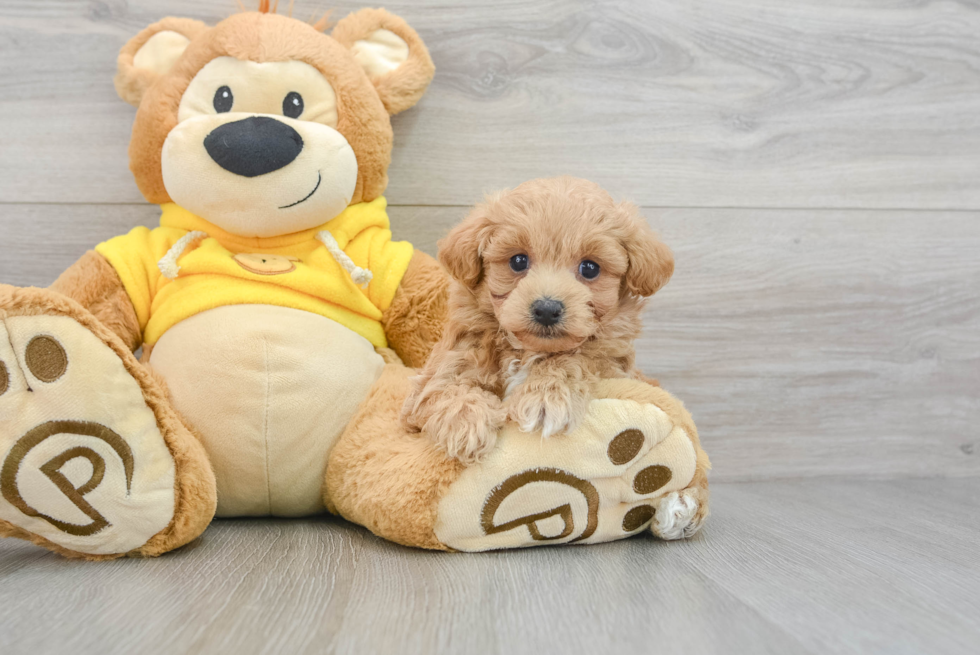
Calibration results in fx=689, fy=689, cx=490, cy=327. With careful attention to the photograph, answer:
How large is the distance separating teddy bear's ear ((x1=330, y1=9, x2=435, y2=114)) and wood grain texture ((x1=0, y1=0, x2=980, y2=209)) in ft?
0.33

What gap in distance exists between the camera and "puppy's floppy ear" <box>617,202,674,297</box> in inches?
29.7

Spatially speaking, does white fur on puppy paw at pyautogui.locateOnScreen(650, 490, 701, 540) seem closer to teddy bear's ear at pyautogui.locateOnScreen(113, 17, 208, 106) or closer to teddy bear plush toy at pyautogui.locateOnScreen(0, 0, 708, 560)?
teddy bear plush toy at pyautogui.locateOnScreen(0, 0, 708, 560)

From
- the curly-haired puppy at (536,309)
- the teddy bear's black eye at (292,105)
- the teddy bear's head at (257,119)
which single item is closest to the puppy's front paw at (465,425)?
the curly-haired puppy at (536,309)

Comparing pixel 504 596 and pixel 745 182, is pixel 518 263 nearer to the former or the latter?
pixel 504 596

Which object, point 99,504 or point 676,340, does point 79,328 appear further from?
point 676,340

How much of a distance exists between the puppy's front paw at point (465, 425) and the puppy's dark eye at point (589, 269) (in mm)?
174

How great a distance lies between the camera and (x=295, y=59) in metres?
0.92

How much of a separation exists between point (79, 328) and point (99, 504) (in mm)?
180

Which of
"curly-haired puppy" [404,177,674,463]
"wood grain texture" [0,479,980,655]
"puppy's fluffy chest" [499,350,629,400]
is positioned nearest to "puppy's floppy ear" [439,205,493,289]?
"curly-haired puppy" [404,177,674,463]

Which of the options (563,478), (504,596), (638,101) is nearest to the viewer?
(504,596)

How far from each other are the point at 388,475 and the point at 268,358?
0.71 feet

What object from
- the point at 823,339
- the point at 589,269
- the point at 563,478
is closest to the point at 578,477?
the point at 563,478

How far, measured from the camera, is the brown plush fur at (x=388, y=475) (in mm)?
748

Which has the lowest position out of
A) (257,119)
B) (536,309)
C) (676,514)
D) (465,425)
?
(676,514)
